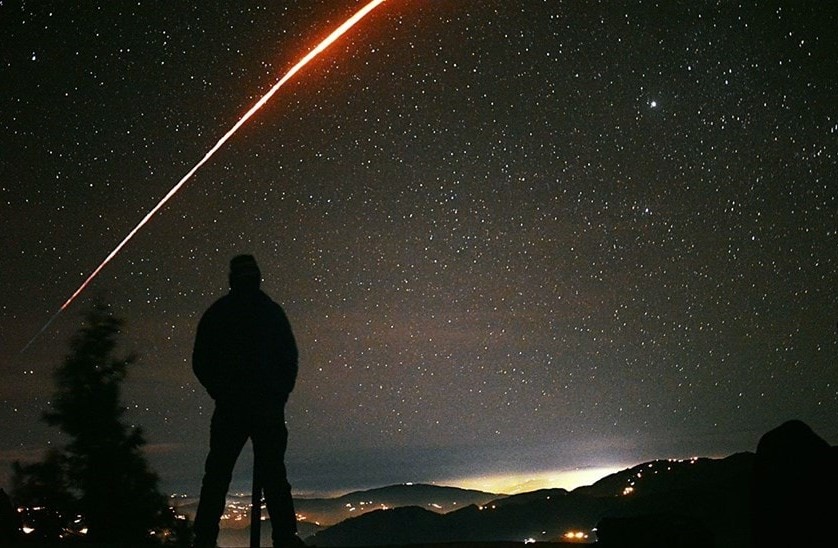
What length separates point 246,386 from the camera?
7.73m

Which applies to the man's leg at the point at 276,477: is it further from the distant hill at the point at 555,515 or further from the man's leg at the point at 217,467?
the distant hill at the point at 555,515

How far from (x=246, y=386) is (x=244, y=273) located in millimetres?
976

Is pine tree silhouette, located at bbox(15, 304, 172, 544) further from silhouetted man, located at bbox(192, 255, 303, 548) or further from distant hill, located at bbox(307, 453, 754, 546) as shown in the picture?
distant hill, located at bbox(307, 453, 754, 546)

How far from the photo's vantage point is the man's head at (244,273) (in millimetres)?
7602

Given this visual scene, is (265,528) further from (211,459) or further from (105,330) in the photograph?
(105,330)

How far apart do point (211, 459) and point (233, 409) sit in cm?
52

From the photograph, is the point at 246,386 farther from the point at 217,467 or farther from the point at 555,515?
the point at 555,515

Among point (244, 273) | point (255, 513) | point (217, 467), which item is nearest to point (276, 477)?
point (255, 513)

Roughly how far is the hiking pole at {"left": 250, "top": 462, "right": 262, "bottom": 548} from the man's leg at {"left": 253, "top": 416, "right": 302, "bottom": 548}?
77mm

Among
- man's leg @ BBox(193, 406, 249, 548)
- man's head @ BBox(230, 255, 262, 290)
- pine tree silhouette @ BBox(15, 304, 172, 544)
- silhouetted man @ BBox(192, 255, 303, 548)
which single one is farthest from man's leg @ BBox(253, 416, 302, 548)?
pine tree silhouette @ BBox(15, 304, 172, 544)

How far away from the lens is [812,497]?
726 cm

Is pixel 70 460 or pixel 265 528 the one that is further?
pixel 70 460

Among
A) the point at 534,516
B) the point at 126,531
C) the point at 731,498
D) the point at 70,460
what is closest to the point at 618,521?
the point at 126,531

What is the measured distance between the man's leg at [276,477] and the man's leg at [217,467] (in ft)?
0.56
